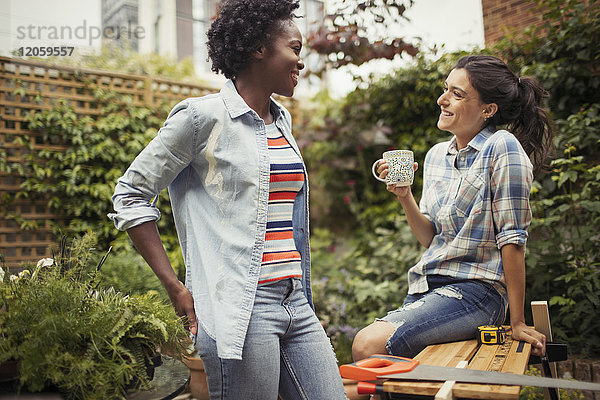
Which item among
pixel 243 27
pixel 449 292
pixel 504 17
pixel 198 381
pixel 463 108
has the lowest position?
pixel 198 381

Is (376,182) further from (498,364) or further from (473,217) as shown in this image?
(498,364)

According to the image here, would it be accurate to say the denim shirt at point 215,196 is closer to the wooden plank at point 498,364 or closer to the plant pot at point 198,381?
the wooden plank at point 498,364

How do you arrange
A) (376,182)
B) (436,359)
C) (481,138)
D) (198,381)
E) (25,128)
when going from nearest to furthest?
(436,359) → (481,138) → (198,381) → (25,128) → (376,182)

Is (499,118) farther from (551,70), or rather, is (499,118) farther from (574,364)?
(551,70)

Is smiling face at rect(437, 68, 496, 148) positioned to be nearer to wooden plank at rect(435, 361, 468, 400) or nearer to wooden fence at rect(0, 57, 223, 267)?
wooden plank at rect(435, 361, 468, 400)

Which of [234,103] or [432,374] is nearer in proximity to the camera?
[432,374]

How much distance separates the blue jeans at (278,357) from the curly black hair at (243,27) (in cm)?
65

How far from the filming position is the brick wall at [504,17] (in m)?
4.06

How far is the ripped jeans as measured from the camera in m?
1.69

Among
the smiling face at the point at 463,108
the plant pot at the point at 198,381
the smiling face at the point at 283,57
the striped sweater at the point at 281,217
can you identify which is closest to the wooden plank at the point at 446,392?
the striped sweater at the point at 281,217

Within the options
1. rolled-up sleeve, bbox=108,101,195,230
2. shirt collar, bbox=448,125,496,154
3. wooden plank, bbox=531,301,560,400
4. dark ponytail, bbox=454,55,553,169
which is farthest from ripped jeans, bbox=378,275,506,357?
rolled-up sleeve, bbox=108,101,195,230

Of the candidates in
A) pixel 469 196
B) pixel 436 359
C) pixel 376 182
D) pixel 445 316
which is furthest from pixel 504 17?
pixel 436 359

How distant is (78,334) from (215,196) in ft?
1.53

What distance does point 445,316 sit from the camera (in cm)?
172
